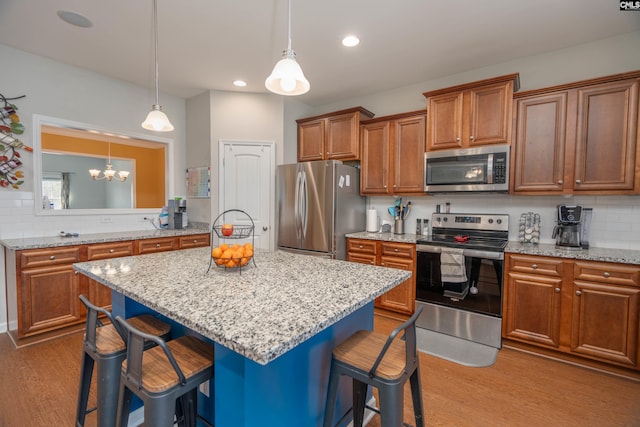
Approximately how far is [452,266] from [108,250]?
342 centimetres

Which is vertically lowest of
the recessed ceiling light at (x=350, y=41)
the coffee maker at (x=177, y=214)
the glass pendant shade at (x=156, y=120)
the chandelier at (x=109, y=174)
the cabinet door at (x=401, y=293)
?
the cabinet door at (x=401, y=293)

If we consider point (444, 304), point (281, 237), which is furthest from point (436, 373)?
point (281, 237)

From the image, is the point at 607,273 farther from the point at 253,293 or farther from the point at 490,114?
the point at 253,293

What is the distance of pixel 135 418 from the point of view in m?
1.69

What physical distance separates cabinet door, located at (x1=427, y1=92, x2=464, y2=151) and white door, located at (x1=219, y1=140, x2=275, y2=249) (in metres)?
2.00

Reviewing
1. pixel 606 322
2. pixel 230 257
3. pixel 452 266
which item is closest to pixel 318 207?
pixel 452 266

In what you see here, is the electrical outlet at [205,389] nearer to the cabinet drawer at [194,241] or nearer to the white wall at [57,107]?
the cabinet drawer at [194,241]

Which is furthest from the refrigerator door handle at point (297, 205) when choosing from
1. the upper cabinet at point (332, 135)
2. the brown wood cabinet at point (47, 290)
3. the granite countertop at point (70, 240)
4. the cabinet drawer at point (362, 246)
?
the brown wood cabinet at point (47, 290)

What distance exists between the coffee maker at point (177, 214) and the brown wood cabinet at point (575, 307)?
3801mm

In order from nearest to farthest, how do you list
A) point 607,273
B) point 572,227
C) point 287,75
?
point 287,75 → point 607,273 → point 572,227

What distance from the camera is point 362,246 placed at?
3475 mm

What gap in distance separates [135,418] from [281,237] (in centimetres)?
241

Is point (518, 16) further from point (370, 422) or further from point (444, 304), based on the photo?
point (370, 422)

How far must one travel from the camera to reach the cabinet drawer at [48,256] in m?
2.55
